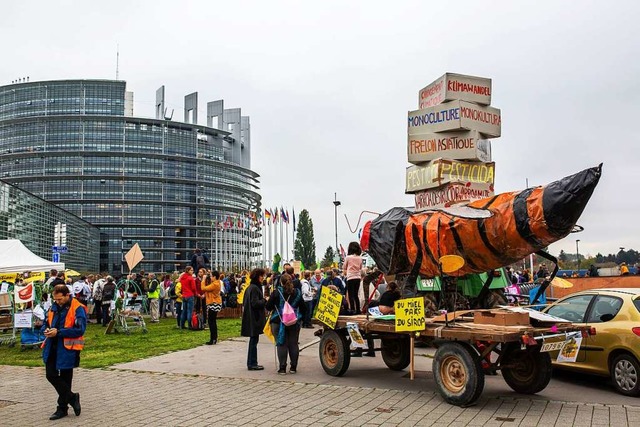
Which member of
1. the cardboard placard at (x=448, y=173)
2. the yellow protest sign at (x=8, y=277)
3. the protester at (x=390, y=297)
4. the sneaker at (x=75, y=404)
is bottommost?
the sneaker at (x=75, y=404)

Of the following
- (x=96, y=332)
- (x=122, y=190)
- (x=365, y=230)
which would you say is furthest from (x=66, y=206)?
(x=365, y=230)

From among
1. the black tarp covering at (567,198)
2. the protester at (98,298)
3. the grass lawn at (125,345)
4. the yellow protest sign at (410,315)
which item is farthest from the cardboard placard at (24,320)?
the black tarp covering at (567,198)

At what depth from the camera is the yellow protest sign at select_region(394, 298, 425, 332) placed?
864 centimetres

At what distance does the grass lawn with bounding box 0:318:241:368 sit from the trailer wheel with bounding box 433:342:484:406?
24.3ft

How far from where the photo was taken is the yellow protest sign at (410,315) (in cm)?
864

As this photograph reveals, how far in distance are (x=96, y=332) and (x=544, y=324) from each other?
15.2 metres

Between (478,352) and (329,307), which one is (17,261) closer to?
(329,307)

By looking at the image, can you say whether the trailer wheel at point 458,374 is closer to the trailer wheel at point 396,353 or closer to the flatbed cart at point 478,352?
the flatbed cart at point 478,352

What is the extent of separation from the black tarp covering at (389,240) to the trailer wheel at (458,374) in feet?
10.4

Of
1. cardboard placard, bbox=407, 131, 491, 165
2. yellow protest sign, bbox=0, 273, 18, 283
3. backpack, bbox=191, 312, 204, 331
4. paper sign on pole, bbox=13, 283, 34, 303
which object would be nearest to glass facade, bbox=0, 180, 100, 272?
yellow protest sign, bbox=0, 273, 18, 283

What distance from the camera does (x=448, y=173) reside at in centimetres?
1230

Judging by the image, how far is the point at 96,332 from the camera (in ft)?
62.5

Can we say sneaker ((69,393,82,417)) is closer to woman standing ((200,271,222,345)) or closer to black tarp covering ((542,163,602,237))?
woman standing ((200,271,222,345))

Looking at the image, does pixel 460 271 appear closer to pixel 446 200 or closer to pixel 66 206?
pixel 446 200
